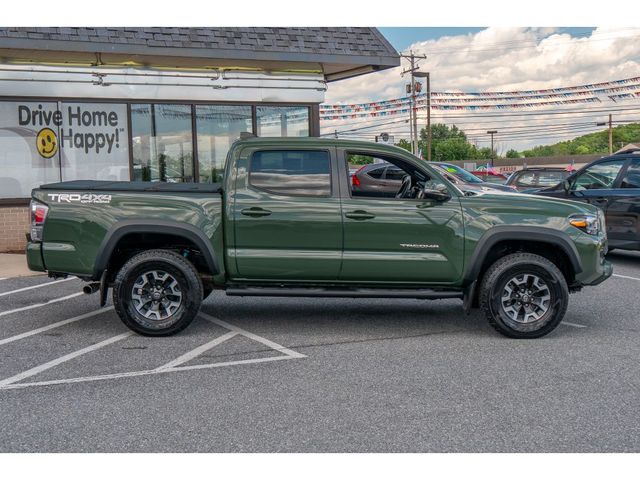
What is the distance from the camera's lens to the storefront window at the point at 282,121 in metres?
16.2

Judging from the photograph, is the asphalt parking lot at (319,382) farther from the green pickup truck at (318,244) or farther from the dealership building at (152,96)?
the dealership building at (152,96)

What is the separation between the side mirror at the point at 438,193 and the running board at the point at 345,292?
36.0 inches

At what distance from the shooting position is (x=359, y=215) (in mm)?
7199

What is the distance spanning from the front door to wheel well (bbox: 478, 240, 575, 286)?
1.35ft

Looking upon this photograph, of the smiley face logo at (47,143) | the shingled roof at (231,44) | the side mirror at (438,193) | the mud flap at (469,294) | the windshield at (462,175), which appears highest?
the shingled roof at (231,44)

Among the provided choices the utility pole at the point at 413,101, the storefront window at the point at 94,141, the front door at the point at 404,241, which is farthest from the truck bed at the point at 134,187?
the utility pole at the point at 413,101

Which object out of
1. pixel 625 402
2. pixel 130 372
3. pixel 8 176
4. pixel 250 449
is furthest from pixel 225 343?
pixel 8 176

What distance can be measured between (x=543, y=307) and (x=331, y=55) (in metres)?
9.11

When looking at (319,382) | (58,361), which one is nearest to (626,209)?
(319,382)

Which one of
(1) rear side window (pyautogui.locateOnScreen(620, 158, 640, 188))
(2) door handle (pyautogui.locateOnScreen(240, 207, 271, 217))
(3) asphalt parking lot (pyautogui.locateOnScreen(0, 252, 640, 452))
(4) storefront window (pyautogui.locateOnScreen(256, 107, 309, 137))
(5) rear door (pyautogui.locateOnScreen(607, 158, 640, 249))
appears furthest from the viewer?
(4) storefront window (pyautogui.locateOnScreen(256, 107, 309, 137))

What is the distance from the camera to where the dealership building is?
13859 mm

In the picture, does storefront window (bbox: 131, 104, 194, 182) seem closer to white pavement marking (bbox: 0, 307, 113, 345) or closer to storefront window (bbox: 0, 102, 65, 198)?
storefront window (bbox: 0, 102, 65, 198)

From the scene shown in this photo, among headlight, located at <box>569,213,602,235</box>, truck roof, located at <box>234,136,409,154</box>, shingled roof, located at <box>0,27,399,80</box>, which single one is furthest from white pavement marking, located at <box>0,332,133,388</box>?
shingled roof, located at <box>0,27,399,80</box>

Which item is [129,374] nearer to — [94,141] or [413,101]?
[94,141]
